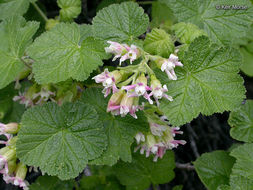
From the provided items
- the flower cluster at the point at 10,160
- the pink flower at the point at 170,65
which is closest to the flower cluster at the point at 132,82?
the pink flower at the point at 170,65

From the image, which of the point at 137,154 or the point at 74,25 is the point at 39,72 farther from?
the point at 137,154

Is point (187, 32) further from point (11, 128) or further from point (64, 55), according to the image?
point (11, 128)

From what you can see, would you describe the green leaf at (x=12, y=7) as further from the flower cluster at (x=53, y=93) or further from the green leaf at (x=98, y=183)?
the green leaf at (x=98, y=183)

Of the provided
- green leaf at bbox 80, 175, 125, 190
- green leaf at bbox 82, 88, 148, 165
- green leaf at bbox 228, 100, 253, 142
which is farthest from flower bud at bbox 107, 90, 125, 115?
green leaf at bbox 80, 175, 125, 190

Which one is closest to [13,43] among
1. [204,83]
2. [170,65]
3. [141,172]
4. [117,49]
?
[117,49]

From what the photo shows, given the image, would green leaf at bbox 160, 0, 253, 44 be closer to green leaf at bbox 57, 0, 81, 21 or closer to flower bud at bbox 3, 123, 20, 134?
green leaf at bbox 57, 0, 81, 21

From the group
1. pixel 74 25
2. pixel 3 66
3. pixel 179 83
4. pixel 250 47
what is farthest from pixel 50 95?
pixel 250 47
